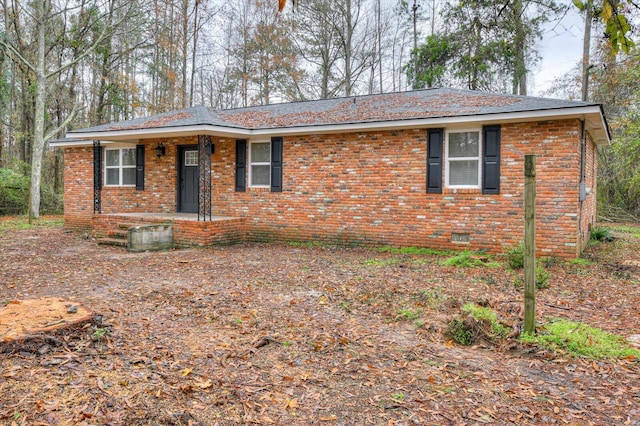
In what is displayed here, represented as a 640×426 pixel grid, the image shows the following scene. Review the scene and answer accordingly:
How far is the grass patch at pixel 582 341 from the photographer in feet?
13.0

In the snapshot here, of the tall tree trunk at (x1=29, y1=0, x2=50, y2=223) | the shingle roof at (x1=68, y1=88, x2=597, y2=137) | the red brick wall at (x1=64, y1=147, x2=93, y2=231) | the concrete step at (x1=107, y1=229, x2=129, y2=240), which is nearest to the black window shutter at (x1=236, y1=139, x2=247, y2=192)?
the shingle roof at (x1=68, y1=88, x2=597, y2=137)

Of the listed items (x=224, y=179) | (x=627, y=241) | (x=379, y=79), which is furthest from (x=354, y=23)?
(x=627, y=241)

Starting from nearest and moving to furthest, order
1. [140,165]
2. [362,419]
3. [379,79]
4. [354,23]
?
1. [362,419]
2. [140,165]
3. [354,23]
4. [379,79]

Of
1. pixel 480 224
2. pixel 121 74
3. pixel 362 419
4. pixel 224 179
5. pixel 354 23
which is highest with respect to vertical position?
pixel 354 23

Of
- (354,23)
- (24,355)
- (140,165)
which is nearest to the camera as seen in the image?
(24,355)

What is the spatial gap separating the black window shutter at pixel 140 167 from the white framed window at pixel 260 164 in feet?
11.8

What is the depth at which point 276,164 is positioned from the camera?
37.2 feet

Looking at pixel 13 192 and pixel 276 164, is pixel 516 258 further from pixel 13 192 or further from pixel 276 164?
pixel 13 192

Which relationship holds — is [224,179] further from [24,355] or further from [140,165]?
[24,355]

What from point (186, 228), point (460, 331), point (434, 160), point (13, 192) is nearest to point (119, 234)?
point (186, 228)

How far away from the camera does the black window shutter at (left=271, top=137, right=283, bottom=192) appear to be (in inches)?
444

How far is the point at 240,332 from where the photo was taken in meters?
4.48

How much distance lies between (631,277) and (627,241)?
5552mm

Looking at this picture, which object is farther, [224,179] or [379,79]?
[379,79]
